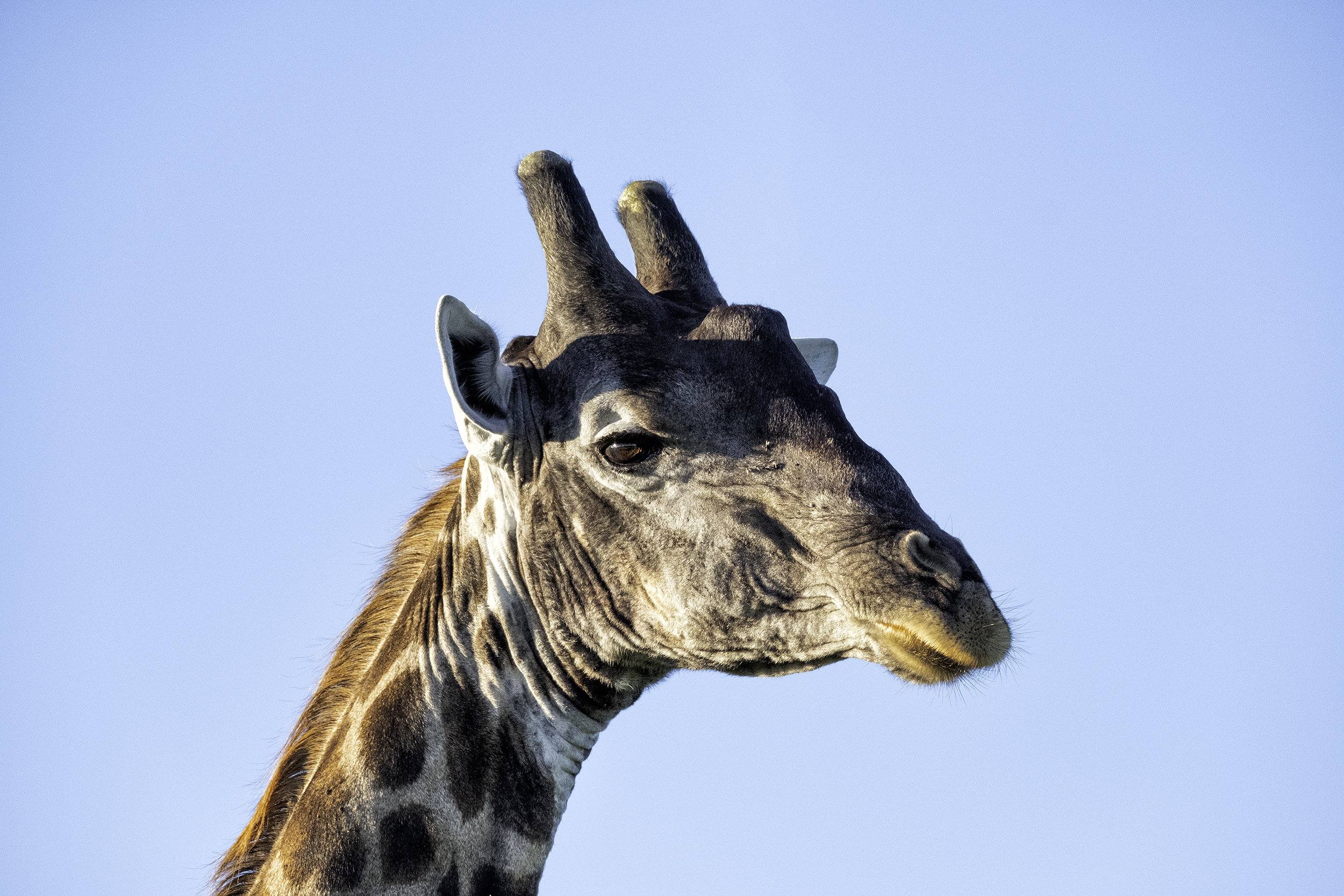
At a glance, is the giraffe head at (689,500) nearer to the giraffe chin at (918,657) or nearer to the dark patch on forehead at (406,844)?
the giraffe chin at (918,657)

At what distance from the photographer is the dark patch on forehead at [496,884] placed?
6.77 m

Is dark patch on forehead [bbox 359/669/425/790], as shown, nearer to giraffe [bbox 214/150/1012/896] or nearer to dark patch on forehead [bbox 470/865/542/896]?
giraffe [bbox 214/150/1012/896]

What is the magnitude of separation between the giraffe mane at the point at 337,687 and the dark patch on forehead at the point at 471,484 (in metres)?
0.16

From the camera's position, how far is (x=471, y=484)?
7902 millimetres

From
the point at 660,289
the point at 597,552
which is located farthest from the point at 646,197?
the point at 597,552

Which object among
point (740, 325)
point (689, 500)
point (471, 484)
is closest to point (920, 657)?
point (689, 500)

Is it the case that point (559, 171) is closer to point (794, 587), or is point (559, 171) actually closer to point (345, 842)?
point (794, 587)

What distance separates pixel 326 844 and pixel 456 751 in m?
0.84

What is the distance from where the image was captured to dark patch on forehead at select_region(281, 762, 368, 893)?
665 centimetres

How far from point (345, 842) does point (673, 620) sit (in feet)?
7.06

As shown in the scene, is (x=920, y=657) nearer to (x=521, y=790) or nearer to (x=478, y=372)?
(x=521, y=790)

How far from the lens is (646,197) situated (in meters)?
9.09

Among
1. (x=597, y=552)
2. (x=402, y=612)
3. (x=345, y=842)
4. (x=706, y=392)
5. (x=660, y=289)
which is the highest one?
(x=660, y=289)

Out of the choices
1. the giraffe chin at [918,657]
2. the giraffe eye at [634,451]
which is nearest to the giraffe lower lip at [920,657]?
the giraffe chin at [918,657]
